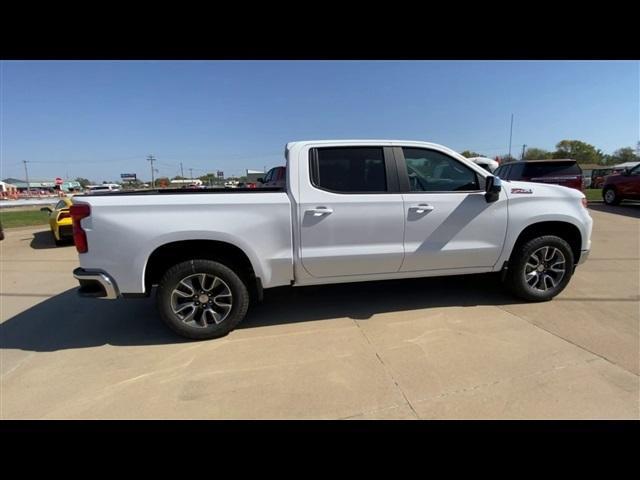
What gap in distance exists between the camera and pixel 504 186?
12.2 ft

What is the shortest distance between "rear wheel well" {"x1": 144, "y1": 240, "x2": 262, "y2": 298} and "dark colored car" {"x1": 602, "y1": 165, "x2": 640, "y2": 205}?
16.1 metres

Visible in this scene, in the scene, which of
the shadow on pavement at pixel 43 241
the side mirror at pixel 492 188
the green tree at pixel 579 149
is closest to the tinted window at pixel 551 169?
the side mirror at pixel 492 188

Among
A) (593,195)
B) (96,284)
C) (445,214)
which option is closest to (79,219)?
(96,284)

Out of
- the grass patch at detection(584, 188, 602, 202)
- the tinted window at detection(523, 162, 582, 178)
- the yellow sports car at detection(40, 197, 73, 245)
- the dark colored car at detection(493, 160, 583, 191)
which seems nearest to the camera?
the yellow sports car at detection(40, 197, 73, 245)

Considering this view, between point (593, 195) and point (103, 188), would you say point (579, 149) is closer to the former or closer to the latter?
point (593, 195)

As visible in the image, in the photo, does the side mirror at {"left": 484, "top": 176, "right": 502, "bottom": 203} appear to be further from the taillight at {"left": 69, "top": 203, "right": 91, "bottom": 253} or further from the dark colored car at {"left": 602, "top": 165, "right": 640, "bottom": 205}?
the dark colored car at {"left": 602, "top": 165, "right": 640, "bottom": 205}

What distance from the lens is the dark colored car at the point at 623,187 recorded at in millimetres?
12741

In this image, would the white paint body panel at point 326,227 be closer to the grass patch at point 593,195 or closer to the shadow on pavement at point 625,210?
the shadow on pavement at point 625,210

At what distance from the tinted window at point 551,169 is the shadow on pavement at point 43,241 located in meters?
12.9

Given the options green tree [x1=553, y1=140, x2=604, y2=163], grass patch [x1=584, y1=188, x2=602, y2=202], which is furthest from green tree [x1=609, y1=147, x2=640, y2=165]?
grass patch [x1=584, y1=188, x2=602, y2=202]

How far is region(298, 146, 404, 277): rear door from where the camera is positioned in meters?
3.30
